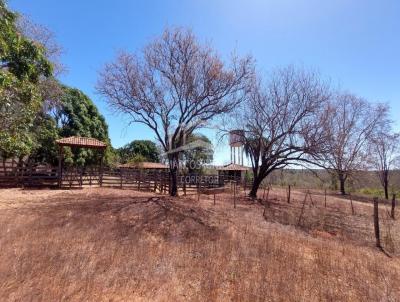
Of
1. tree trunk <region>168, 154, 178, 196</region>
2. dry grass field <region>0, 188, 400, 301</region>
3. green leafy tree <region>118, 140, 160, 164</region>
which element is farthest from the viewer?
green leafy tree <region>118, 140, 160, 164</region>

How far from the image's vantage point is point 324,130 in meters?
18.2

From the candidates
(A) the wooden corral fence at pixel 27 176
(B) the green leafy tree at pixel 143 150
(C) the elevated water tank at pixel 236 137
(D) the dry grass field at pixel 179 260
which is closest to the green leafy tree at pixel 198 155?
(B) the green leafy tree at pixel 143 150

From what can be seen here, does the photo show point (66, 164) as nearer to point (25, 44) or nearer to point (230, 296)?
point (25, 44)

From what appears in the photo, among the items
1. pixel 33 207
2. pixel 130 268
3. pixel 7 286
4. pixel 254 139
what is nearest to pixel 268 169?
pixel 254 139

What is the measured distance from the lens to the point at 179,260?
673 cm

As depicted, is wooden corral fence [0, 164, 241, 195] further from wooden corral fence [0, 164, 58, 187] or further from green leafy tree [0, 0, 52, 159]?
green leafy tree [0, 0, 52, 159]

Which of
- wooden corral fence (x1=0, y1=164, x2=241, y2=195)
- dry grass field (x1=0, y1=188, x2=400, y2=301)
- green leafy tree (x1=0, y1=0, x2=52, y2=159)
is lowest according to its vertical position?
dry grass field (x1=0, y1=188, x2=400, y2=301)

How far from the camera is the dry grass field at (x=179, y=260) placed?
17.8ft

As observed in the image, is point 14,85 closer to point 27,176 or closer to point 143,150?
point 27,176

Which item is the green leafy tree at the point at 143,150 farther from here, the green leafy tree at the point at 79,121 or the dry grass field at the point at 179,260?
the dry grass field at the point at 179,260

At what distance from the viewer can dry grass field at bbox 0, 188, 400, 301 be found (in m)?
5.43

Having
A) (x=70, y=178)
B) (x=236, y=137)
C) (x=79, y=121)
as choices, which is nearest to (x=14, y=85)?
(x=70, y=178)

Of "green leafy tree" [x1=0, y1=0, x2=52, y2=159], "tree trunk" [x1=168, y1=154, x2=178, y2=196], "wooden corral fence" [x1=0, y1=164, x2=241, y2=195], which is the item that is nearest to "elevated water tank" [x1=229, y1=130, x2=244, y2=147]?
"wooden corral fence" [x1=0, y1=164, x2=241, y2=195]

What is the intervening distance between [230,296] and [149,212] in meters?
6.60
